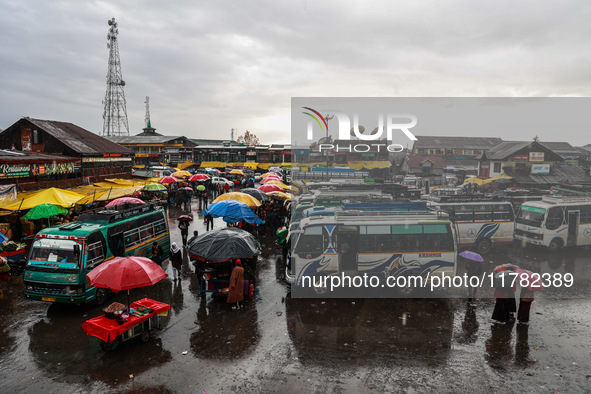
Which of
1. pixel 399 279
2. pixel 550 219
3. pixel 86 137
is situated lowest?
pixel 399 279

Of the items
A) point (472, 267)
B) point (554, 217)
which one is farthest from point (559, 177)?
point (472, 267)

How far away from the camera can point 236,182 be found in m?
45.1

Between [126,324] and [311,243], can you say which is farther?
[311,243]

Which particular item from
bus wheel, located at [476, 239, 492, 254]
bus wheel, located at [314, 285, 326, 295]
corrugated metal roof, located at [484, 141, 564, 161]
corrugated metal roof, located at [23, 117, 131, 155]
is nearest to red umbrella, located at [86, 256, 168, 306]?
bus wheel, located at [314, 285, 326, 295]

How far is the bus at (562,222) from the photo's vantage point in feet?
53.9

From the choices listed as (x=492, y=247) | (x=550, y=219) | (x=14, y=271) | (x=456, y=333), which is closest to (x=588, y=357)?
(x=456, y=333)

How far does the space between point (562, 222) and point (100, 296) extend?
59.8 ft

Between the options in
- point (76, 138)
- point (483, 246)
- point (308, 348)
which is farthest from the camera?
point (76, 138)

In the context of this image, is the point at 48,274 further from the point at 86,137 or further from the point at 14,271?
the point at 86,137

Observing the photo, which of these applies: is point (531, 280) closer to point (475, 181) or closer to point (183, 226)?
point (475, 181)

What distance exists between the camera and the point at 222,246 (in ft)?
36.7

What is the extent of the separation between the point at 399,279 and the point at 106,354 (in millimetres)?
8083

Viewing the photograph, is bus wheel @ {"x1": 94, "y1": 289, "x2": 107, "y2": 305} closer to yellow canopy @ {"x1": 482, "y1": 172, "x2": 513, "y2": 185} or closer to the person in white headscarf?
the person in white headscarf

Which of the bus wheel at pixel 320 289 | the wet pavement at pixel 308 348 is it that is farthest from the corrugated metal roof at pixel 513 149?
the bus wheel at pixel 320 289
